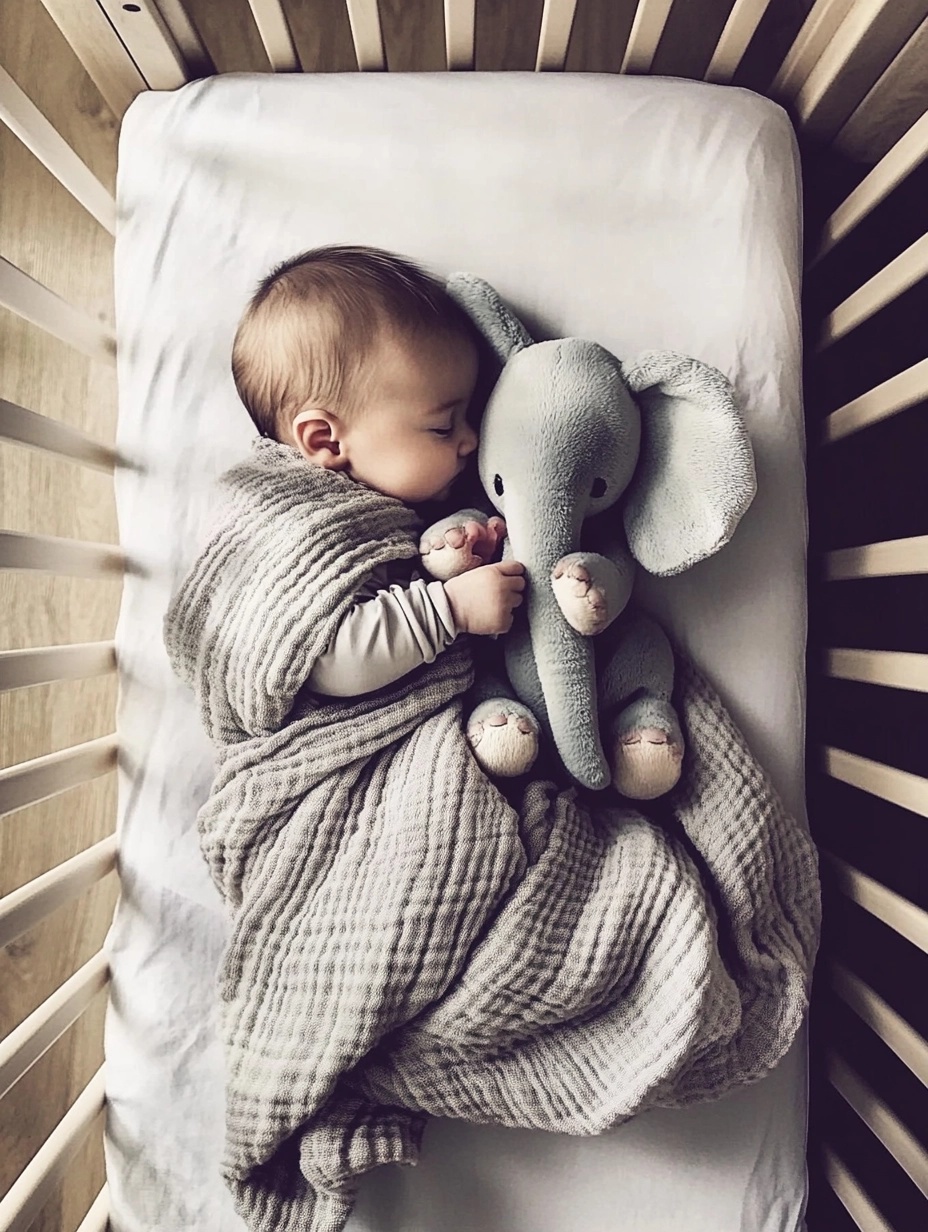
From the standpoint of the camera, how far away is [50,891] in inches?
34.4

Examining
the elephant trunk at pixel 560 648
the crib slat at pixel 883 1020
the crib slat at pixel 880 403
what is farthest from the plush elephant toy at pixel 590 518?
the crib slat at pixel 883 1020

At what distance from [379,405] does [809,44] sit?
1.70 ft

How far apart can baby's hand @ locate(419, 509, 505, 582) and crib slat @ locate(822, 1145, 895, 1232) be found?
607mm

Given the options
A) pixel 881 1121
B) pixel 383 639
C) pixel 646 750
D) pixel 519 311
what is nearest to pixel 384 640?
pixel 383 639

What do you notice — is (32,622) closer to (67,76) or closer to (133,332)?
(133,332)

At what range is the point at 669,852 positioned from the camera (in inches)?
33.8

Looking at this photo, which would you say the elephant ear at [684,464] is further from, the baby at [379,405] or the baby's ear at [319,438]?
the baby's ear at [319,438]

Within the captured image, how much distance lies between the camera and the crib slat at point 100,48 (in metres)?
0.94

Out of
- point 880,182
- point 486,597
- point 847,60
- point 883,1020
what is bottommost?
point 883,1020

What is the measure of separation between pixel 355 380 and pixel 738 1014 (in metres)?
0.57

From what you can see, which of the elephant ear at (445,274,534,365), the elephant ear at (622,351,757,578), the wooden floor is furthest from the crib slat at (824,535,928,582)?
the wooden floor

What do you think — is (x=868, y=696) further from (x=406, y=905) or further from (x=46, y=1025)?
(x=46, y=1025)

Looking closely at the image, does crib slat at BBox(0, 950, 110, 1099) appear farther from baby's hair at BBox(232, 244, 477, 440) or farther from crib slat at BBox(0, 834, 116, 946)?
baby's hair at BBox(232, 244, 477, 440)

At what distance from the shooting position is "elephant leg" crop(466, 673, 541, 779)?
830 millimetres
